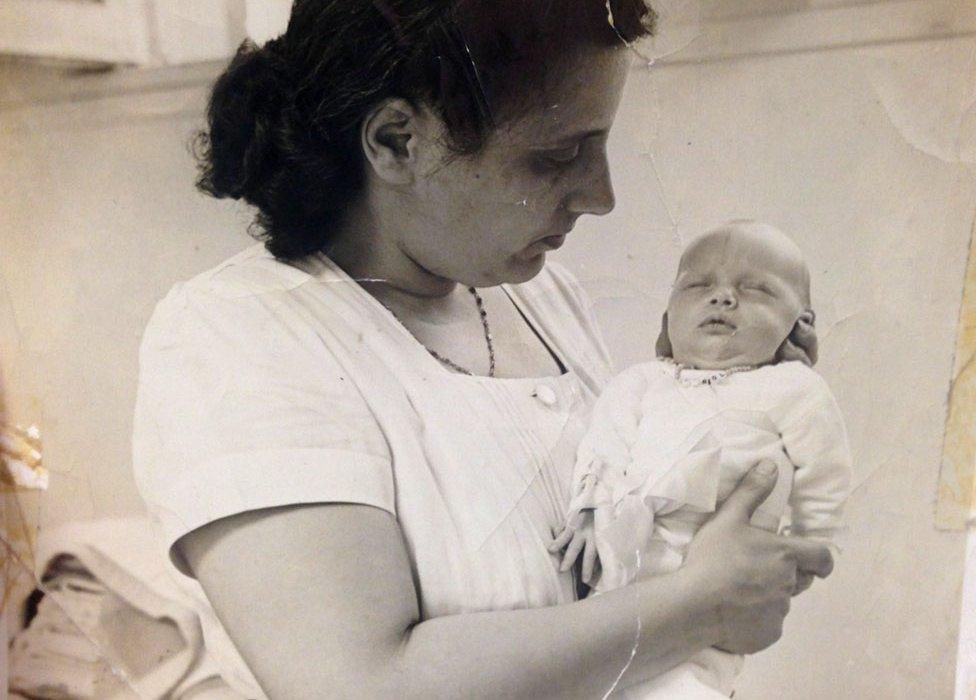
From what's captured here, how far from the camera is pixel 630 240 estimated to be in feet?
2.27

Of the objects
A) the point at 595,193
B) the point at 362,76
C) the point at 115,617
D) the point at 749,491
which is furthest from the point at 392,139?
the point at 115,617

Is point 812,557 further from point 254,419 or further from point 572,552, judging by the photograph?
point 254,419

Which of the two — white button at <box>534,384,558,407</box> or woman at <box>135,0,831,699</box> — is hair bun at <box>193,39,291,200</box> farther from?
white button at <box>534,384,558,407</box>

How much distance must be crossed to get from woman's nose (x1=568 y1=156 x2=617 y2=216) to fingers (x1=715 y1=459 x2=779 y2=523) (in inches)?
8.6

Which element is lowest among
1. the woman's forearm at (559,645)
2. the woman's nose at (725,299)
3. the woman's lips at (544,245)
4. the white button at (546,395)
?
the woman's forearm at (559,645)

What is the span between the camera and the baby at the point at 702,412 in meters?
0.68

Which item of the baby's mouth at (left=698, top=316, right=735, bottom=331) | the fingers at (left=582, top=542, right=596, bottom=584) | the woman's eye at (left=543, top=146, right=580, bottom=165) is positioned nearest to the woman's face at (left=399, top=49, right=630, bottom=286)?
the woman's eye at (left=543, top=146, right=580, bottom=165)

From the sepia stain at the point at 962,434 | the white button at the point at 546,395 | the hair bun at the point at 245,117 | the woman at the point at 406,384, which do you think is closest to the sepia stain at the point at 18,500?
the woman at the point at 406,384

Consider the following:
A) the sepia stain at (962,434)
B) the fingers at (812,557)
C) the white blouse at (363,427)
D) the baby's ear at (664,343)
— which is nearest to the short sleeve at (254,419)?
the white blouse at (363,427)

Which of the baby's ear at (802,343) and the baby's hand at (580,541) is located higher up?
the baby's ear at (802,343)

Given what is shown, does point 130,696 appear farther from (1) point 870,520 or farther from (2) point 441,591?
(1) point 870,520

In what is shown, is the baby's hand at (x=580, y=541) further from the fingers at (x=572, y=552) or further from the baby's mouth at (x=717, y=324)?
the baby's mouth at (x=717, y=324)

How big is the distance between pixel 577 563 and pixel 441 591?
0.10 m

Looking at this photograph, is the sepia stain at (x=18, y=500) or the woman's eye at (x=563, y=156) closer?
the woman's eye at (x=563, y=156)
